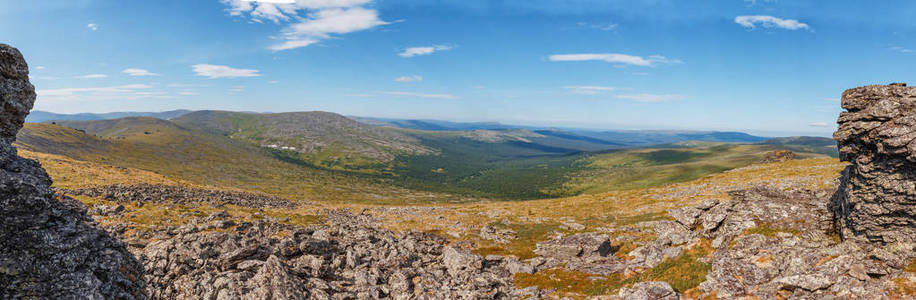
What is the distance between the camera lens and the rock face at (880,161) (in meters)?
23.6

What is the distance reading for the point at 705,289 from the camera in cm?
2542

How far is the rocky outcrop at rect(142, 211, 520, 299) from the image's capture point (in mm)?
28281

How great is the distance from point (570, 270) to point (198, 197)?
3528 inches

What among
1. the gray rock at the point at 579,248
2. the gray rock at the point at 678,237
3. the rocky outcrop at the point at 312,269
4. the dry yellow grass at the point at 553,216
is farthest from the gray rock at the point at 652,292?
the gray rock at the point at 579,248

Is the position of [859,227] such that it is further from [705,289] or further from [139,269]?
[139,269]

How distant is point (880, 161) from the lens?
83.0 ft

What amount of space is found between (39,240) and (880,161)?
49617 millimetres

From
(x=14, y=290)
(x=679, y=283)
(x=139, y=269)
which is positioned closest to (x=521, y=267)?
(x=679, y=283)

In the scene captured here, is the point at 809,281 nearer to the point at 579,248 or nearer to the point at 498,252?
the point at 579,248

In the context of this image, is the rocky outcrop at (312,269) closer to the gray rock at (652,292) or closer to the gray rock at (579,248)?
the gray rock at (579,248)

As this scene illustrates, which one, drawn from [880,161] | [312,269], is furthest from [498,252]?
[880,161]

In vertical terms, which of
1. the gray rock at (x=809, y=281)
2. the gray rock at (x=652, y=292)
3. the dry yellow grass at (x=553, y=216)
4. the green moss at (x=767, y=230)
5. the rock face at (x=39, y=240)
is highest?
the rock face at (x=39, y=240)

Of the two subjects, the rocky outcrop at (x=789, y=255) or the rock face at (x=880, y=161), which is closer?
the rocky outcrop at (x=789, y=255)

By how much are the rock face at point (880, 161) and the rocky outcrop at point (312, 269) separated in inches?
1149
